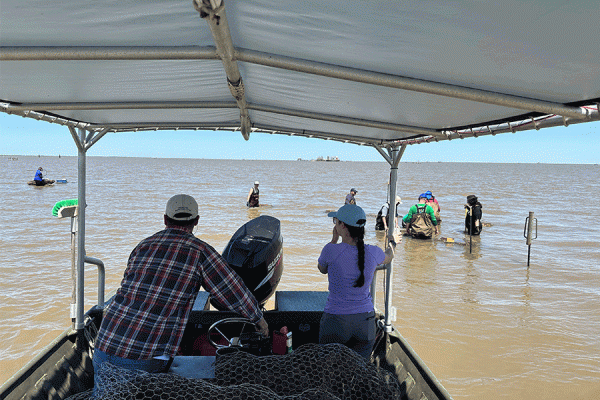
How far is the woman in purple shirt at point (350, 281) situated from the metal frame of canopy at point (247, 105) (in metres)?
0.78

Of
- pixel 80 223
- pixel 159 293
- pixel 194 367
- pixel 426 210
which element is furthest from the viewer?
pixel 426 210

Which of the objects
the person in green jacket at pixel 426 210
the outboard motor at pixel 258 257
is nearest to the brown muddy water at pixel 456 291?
the person in green jacket at pixel 426 210

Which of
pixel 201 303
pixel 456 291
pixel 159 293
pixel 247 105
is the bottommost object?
pixel 456 291

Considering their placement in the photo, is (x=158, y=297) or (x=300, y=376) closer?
(x=158, y=297)

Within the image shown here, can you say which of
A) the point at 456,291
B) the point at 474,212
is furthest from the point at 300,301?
the point at 474,212

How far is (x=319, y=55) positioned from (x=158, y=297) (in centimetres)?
151

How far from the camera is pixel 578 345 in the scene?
244 inches

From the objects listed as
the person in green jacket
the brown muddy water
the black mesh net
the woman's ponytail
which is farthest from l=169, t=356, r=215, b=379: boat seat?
the person in green jacket

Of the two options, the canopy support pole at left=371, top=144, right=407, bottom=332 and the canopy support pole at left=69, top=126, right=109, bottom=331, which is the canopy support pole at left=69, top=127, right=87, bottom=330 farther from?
the canopy support pole at left=371, top=144, right=407, bottom=332

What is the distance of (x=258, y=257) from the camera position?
417 centimetres

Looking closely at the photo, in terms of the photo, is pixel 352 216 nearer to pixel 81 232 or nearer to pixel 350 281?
pixel 350 281

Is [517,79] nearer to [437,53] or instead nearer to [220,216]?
[437,53]

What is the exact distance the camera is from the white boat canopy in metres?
1.51

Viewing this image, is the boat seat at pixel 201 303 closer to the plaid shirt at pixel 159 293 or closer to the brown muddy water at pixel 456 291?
the plaid shirt at pixel 159 293
